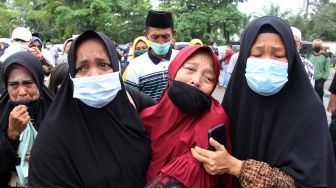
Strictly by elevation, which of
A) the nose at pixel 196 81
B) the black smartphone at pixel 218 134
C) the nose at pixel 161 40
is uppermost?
the nose at pixel 161 40

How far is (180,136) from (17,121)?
3.34 feet

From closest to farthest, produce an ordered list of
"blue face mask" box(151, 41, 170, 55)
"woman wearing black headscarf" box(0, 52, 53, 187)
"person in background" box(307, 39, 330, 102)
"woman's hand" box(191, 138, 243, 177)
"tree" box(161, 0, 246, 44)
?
"woman's hand" box(191, 138, 243, 177) → "woman wearing black headscarf" box(0, 52, 53, 187) → "blue face mask" box(151, 41, 170, 55) → "person in background" box(307, 39, 330, 102) → "tree" box(161, 0, 246, 44)

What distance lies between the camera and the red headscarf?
5.93ft

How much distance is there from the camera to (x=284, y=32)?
6.15 feet

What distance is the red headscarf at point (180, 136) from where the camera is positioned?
5.93 feet

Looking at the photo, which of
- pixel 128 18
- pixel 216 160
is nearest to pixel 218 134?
pixel 216 160

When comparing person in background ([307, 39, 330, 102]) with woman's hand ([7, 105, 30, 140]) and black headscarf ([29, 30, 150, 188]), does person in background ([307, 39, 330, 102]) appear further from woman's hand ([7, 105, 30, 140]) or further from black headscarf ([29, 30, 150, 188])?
woman's hand ([7, 105, 30, 140])

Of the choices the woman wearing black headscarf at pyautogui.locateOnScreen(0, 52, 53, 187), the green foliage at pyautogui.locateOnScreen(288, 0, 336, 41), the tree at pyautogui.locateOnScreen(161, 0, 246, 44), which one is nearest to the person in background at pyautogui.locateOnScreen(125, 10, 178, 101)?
the woman wearing black headscarf at pyautogui.locateOnScreen(0, 52, 53, 187)

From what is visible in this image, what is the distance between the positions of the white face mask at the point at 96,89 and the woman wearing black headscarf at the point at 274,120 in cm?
60

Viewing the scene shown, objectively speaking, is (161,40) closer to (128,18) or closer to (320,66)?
(320,66)

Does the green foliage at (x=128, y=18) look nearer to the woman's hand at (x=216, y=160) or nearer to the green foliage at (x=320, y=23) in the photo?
the green foliage at (x=320, y=23)

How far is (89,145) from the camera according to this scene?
76.9 inches

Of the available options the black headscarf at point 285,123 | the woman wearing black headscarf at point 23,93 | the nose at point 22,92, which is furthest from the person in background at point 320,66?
the nose at point 22,92

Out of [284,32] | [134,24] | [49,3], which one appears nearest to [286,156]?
[284,32]
